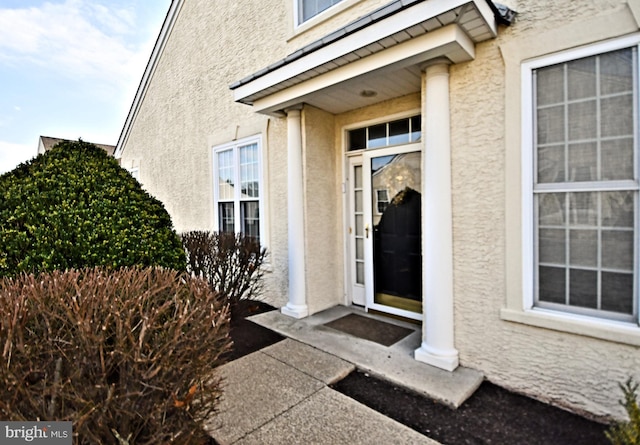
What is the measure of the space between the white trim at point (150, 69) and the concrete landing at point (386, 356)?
Answer: 8.20m

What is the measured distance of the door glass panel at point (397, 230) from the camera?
15.7 ft

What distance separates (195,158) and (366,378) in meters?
6.64

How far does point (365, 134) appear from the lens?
17.3 ft

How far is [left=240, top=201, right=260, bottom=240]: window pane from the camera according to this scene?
21.2ft

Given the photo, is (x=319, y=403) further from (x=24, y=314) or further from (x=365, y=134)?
(x=365, y=134)

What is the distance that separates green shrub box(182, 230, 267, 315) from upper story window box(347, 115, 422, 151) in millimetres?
2608

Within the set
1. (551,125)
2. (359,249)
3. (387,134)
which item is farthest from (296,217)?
(551,125)

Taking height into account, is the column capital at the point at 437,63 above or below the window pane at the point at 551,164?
above

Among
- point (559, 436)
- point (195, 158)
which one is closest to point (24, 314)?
point (559, 436)

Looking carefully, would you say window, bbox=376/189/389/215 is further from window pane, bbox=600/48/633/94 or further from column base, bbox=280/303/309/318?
window pane, bbox=600/48/633/94

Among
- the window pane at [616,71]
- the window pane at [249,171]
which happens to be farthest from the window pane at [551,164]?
the window pane at [249,171]

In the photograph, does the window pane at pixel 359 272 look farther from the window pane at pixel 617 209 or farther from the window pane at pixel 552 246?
the window pane at pixel 617 209

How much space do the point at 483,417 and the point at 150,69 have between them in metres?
11.5

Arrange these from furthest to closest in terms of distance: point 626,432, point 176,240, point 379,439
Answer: point 176,240
point 379,439
point 626,432
